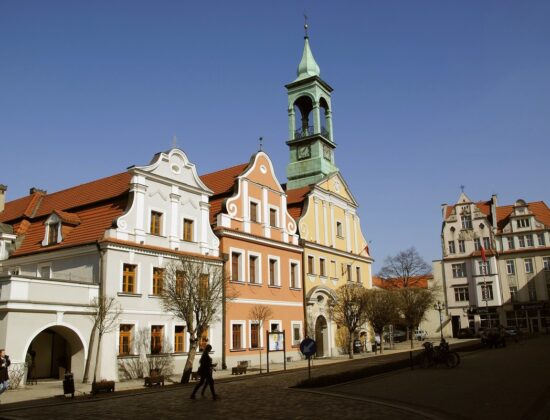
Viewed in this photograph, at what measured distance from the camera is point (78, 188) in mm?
37406

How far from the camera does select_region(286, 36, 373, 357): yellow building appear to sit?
44.2 m

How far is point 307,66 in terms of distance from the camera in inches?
2157

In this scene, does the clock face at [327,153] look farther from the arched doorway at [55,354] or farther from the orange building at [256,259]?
the arched doorway at [55,354]

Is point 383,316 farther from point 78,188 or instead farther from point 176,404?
point 176,404

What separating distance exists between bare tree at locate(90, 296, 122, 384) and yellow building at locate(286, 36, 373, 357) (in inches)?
723

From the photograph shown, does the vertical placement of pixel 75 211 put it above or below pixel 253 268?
above

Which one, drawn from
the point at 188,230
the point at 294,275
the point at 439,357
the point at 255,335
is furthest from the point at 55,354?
the point at 439,357

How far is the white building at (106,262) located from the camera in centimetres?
2486

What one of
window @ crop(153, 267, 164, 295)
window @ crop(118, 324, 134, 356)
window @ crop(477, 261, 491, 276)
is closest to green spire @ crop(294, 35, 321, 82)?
window @ crop(153, 267, 164, 295)

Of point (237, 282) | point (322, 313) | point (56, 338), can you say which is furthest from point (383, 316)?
point (56, 338)

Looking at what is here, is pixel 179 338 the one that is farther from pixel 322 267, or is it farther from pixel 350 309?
pixel 322 267

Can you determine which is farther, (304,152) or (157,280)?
(304,152)

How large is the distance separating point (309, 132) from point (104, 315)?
31.1 meters

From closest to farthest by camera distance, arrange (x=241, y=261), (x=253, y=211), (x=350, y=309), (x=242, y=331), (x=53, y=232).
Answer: (x=53, y=232)
(x=242, y=331)
(x=241, y=261)
(x=253, y=211)
(x=350, y=309)
